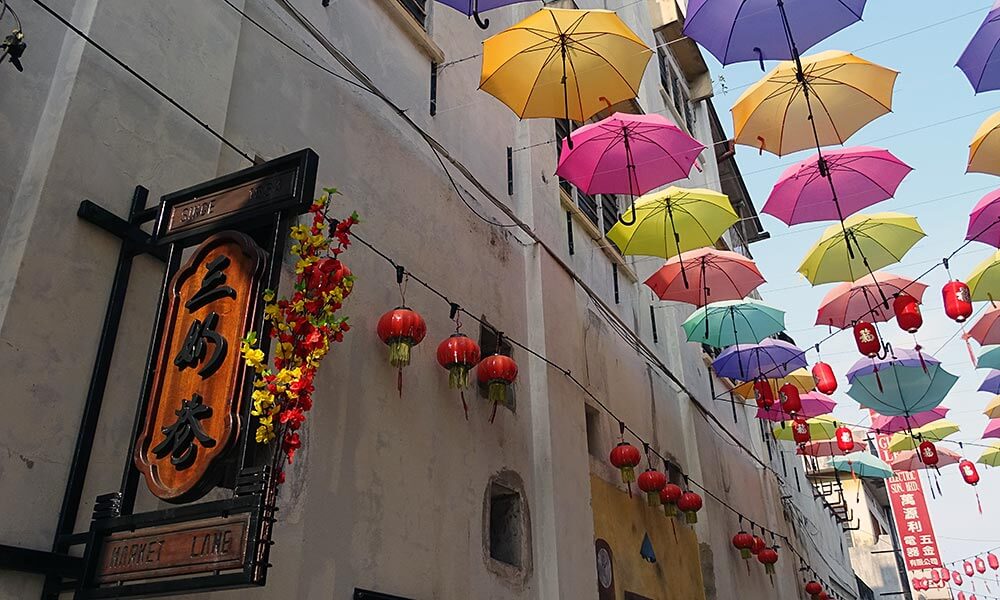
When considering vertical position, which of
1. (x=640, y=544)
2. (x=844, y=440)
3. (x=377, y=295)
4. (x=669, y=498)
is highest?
(x=844, y=440)

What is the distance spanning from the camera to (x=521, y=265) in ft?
28.4

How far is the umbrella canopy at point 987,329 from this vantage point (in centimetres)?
1220

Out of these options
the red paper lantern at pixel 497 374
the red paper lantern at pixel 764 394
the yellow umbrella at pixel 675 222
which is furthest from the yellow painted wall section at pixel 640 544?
the yellow umbrella at pixel 675 222

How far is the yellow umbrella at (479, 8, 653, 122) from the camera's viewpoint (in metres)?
7.30

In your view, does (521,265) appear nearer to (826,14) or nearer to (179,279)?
(826,14)

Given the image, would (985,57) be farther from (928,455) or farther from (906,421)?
(906,421)

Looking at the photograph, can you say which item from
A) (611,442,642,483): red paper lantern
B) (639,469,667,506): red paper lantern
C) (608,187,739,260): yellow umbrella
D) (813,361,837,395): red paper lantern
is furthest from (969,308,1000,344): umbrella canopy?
(611,442,642,483): red paper lantern

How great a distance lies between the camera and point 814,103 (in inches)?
334

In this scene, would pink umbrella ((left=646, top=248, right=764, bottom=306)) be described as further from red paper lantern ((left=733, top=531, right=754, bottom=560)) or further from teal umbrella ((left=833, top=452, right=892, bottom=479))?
teal umbrella ((left=833, top=452, right=892, bottom=479))

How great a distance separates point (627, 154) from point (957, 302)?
473cm

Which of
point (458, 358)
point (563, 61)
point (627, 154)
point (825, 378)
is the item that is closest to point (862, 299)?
point (825, 378)

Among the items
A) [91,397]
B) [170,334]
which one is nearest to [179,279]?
[170,334]

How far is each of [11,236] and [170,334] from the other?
828 millimetres

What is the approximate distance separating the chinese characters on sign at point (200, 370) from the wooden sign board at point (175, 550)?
18 cm
